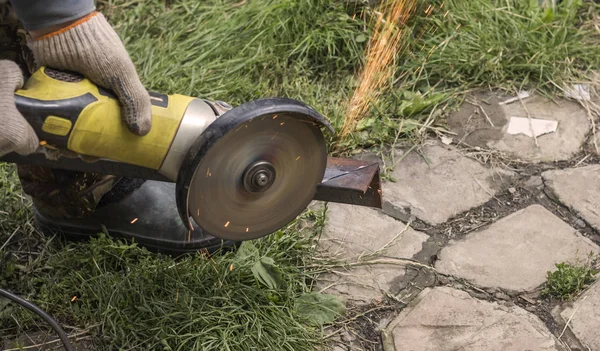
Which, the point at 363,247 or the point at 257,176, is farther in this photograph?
the point at 363,247

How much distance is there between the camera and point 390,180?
111 inches

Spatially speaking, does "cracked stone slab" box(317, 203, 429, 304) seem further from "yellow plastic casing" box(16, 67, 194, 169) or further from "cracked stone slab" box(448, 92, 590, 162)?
"yellow plastic casing" box(16, 67, 194, 169)

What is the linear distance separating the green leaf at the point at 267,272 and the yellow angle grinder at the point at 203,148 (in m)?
0.19

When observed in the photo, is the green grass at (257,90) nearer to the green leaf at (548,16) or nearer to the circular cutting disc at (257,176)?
the green leaf at (548,16)

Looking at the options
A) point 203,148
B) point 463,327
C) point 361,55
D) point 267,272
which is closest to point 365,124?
point 361,55

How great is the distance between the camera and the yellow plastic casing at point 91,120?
1.86m

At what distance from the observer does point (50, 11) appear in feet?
6.12

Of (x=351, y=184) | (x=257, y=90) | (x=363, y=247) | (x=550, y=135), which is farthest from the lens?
(x=257, y=90)

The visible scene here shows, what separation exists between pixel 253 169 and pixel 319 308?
0.52 m

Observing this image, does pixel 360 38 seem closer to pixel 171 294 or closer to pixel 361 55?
pixel 361 55

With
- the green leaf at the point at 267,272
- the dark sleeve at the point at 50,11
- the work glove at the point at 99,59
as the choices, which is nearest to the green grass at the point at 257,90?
the green leaf at the point at 267,272

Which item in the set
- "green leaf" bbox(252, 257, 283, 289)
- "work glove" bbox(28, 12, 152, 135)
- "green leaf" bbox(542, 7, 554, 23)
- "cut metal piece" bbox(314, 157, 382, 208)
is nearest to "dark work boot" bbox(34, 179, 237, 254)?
"green leaf" bbox(252, 257, 283, 289)

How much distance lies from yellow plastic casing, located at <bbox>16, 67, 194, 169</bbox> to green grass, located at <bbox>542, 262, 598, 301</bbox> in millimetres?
1193

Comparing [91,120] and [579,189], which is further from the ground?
[91,120]
